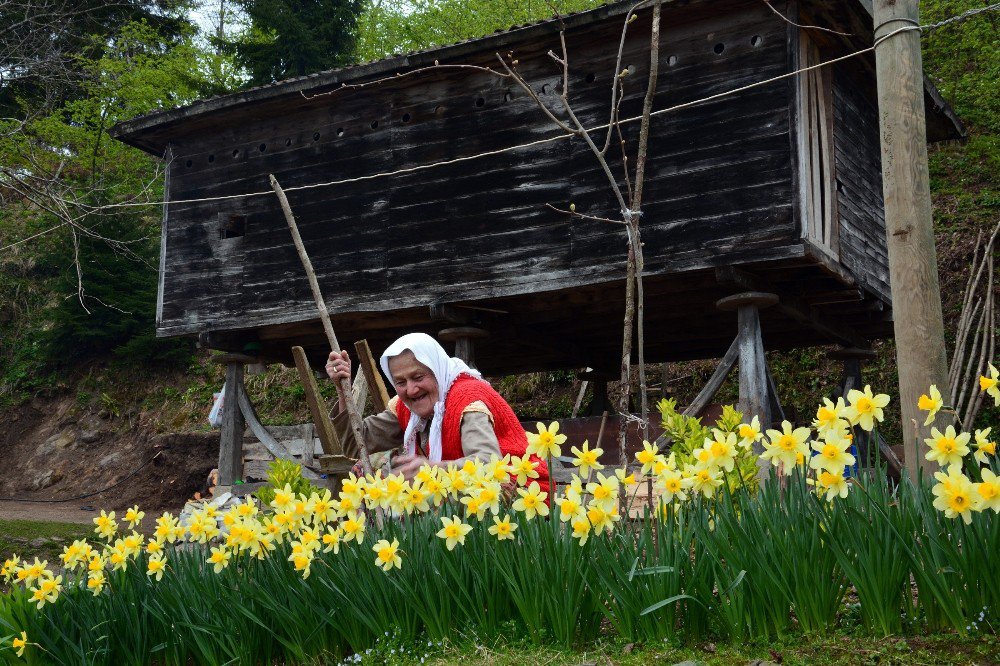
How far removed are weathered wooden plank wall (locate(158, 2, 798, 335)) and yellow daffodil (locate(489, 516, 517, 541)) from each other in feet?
21.0

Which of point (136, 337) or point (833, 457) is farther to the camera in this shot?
point (136, 337)

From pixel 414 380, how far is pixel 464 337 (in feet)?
20.8

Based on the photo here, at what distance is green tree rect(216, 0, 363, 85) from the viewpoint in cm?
2152

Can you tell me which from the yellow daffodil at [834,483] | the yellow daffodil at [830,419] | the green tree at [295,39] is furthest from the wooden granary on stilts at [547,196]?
the green tree at [295,39]

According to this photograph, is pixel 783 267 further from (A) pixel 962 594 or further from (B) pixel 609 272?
(A) pixel 962 594

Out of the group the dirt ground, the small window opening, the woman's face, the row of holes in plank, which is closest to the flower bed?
the woman's face

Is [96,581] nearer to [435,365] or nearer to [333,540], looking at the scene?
[333,540]

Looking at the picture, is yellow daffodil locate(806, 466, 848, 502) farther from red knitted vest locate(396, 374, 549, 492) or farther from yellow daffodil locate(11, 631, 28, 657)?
yellow daffodil locate(11, 631, 28, 657)

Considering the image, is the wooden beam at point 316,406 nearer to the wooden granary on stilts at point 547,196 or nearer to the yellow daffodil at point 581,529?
the yellow daffodil at point 581,529

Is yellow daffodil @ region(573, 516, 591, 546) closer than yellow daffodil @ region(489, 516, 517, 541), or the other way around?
yellow daffodil @ region(573, 516, 591, 546)

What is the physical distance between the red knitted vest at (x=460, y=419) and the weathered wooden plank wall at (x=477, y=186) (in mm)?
4920

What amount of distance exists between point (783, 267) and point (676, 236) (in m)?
1.04

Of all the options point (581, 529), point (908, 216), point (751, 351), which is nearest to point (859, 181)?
point (751, 351)

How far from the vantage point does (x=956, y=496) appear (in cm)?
279
